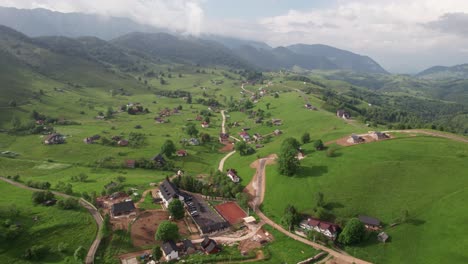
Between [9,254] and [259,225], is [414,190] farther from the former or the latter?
[9,254]

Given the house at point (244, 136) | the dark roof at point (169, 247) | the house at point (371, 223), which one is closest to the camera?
the dark roof at point (169, 247)

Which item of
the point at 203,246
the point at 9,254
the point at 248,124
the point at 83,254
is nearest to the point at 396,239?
the point at 203,246

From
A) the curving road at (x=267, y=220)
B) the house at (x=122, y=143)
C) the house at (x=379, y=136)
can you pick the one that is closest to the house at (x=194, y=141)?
the house at (x=122, y=143)

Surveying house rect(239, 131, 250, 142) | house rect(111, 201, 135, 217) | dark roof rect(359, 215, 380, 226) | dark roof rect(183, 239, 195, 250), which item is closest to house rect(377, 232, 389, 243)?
dark roof rect(359, 215, 380, 226)

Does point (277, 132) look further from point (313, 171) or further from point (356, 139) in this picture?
point (313, 171)

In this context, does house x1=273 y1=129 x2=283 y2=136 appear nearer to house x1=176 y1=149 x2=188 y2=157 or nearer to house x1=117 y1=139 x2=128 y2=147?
house x1=176 y1=149 x2=188 y2=157

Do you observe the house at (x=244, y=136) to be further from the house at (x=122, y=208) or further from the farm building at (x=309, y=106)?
the house at (x=122, y=208)

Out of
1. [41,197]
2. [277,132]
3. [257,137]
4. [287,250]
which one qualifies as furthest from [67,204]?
[277,132]
